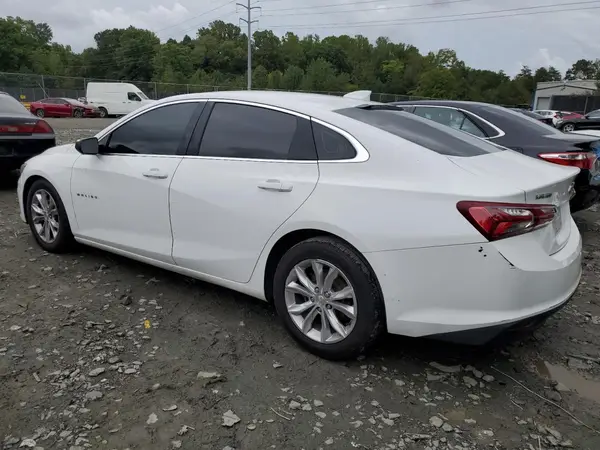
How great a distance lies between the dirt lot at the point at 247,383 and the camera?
240 centimetres

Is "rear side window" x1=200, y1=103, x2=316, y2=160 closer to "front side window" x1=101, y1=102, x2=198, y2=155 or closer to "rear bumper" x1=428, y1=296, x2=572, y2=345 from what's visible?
"front side window" x1=101, y1=102, x2=198, y2=155

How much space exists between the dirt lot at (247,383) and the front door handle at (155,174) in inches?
36.2

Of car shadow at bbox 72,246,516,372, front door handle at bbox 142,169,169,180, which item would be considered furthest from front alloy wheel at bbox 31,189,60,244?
front door handle at bbox 142,169,169,180

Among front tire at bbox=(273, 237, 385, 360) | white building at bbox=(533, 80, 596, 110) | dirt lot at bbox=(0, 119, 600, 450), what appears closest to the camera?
dirt lot at bbox=(0, 119, 600, 450)

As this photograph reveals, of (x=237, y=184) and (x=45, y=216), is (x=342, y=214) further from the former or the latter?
(x=45, y=216)

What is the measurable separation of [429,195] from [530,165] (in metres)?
0.89

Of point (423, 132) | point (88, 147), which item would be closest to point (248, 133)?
point (423, 132)

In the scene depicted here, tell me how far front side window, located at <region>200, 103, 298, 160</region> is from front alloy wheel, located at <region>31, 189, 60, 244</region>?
6.42 ft

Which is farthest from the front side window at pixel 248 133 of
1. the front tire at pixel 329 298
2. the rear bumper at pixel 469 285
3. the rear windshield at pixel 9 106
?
the rear windshield at pixel 9 106

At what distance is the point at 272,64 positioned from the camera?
104m

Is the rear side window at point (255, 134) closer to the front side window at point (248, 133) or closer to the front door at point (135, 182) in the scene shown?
the front side window at point (248, 133)

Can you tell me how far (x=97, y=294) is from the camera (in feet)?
12.9

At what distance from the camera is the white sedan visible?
8.32ft

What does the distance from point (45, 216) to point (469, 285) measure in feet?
12.7
